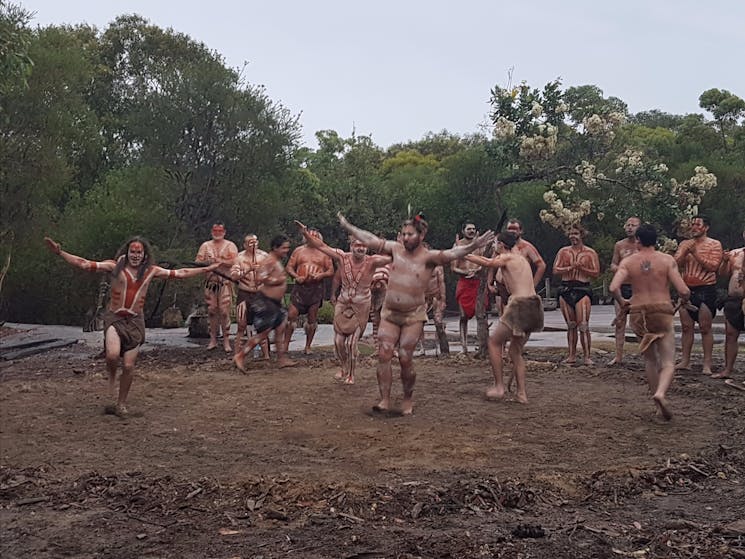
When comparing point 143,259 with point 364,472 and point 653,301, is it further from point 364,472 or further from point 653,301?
point 653,301

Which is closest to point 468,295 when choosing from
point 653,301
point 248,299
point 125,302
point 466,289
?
point 466,289

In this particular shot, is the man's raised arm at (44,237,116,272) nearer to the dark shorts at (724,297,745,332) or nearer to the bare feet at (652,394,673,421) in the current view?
the bare feet at (652,394,673,421)

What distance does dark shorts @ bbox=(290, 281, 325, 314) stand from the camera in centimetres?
1188

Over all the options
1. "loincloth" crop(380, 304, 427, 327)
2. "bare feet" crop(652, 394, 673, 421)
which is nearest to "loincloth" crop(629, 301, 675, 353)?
"bare feet" crop(652, 394, 673, 421)

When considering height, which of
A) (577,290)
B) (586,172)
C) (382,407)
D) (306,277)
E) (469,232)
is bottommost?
(382,407)

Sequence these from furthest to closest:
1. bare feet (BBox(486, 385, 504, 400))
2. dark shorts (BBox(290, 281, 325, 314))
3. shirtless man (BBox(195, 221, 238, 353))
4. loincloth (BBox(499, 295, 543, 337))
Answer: shirtless man (BBox(195, 221, 238, 353)) < dark shorts (BBox(290, 281, 325, 314)) < bare feet (BBox(486, 385, 504, 400)) < loincloth (BBox(499, 295, 543, 337))

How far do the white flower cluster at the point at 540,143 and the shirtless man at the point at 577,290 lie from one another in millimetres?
1622

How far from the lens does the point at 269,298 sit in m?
10.8

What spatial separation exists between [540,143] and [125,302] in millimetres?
6898

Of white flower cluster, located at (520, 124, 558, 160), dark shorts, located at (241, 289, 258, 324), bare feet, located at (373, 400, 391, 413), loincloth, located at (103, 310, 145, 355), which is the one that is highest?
white flower cluster, located at (520, 124, 558, 160)

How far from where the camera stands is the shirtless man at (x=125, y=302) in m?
7.79

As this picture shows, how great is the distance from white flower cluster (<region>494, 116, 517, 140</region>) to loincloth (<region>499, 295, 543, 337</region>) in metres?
4.52

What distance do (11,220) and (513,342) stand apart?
48.2 ft

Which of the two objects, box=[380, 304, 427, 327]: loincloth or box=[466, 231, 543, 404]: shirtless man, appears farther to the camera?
box=[466, 231, 543, 404]: shirtless man
